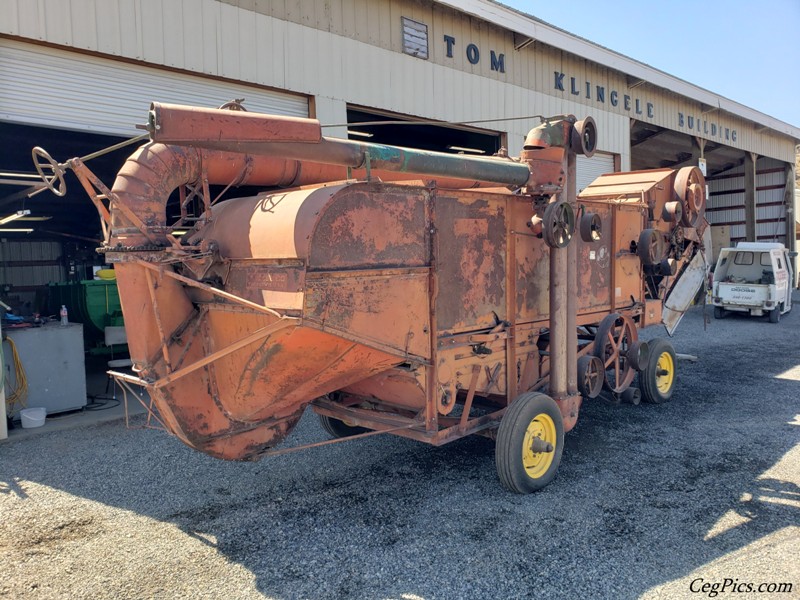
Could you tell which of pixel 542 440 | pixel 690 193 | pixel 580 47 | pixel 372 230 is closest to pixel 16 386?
pixel 372 230

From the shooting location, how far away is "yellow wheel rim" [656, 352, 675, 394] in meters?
7.60

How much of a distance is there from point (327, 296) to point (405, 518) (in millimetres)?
1885

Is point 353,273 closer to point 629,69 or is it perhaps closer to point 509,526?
point 509,526

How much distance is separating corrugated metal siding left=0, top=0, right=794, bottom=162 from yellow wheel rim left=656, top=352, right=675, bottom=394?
18.3ft

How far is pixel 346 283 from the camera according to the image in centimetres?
385

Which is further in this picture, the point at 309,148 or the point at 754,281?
the point at 754,281

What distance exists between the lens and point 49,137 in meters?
8.84

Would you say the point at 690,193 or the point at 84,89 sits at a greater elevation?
the point at 84,89

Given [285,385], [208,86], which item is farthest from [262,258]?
[208,86]

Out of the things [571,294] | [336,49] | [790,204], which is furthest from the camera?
[790,204]

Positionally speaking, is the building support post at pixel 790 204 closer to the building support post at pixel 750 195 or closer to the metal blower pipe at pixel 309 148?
the building support post at pixel 750 195

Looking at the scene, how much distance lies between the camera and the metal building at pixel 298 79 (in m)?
6.69

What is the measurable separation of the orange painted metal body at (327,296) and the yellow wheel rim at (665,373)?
273 centimetres

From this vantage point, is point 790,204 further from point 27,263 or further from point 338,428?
point 27,263
